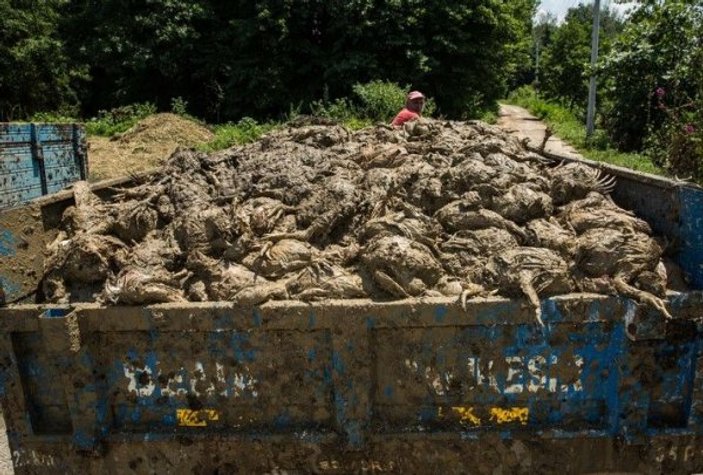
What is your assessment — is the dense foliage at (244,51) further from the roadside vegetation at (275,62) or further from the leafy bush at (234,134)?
the leafy bush at (234,134)


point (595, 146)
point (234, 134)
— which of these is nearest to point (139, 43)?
point (234, 134)

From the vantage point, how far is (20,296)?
8.51ft

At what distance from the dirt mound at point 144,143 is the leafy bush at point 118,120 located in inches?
32.7

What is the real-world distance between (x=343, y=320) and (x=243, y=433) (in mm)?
665

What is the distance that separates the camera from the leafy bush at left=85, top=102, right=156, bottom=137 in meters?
16.2

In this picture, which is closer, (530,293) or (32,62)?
(530,293)

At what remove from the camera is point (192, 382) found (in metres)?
2.32

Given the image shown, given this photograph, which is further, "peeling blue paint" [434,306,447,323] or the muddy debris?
the muddy debris

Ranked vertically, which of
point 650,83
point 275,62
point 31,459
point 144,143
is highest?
point 275,62

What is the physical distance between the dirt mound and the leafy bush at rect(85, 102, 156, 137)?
0.83m

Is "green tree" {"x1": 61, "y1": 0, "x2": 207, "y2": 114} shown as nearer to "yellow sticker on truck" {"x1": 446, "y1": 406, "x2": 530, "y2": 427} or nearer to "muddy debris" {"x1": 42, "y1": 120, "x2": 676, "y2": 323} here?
"muddy debris" {"x1": 42, "y1": 120, "x2": 676, "y2": 323}

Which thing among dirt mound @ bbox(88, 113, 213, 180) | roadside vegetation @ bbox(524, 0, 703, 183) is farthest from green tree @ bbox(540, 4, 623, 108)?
dirt mound @ bbox(88, 113, 213, 180)

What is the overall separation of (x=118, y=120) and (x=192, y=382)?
57.5 ft

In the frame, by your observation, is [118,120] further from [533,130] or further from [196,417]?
[196,417]
